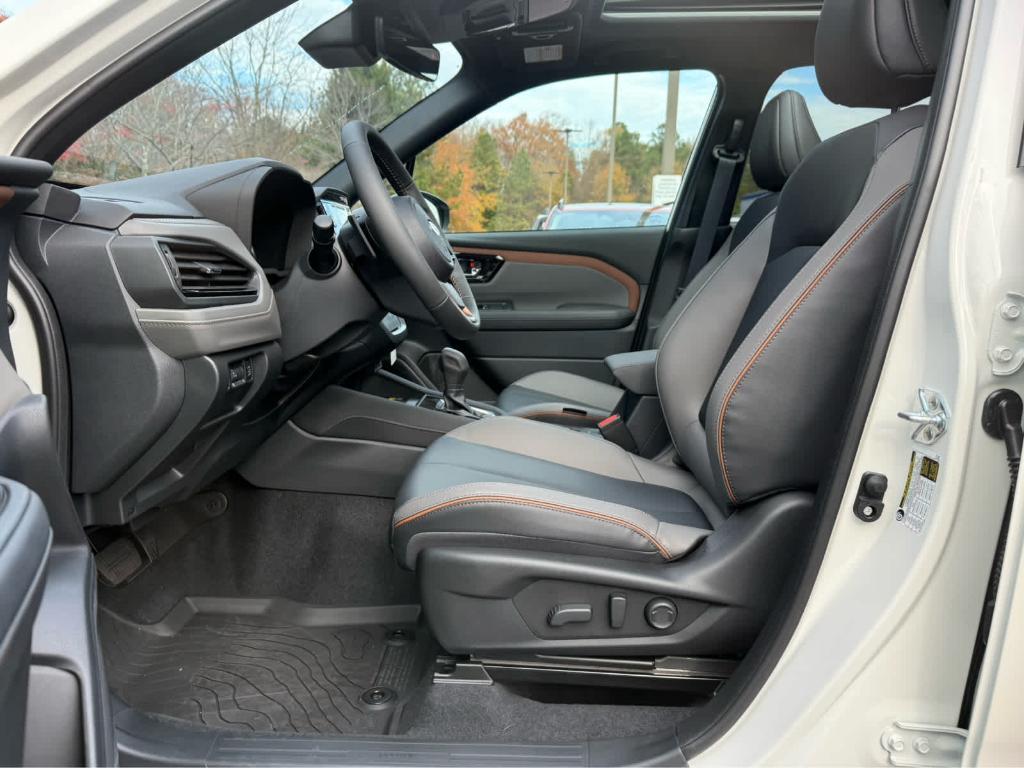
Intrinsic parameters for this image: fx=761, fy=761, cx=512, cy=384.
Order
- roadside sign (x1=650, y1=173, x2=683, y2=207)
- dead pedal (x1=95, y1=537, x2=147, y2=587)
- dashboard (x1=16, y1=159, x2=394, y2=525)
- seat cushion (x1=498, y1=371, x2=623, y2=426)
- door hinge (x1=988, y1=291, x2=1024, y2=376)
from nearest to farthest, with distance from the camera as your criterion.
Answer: door hinge (x1=988, y1=291, x2=1024, y2=376) < dashboard (x1=16, y1=159, x2=394, y2=525) < dead pedal (x1=95, y1=537, x2=147, y2=587) < seat cushion (x1=498, y1=371, x2=623, y2=426) < roadside sign (x1=650, y1=173, x2=683, y2=207)

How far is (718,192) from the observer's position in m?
2.68

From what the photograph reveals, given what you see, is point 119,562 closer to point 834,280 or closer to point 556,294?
point 834,280

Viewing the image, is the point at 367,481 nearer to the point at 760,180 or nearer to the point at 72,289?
the point at 72,289

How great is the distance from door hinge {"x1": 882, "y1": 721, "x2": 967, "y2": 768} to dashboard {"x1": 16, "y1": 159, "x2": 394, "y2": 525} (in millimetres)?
994

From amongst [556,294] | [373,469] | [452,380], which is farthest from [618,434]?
[556,294]

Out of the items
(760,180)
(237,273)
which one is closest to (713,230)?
(760,180)

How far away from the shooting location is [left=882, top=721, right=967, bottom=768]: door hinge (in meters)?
0.84

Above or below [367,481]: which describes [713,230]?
above

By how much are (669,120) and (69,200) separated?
6.92ft

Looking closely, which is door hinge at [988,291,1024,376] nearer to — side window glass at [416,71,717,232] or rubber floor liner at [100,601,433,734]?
rubber floor liner at [100,601,433,734]

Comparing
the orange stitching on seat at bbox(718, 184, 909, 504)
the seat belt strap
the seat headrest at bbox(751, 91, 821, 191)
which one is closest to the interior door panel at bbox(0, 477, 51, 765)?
the orange stitching on seat at bbox(718, 184, 909, 504)

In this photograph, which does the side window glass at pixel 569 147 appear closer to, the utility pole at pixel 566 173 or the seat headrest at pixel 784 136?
the utility pole at pixel 566 173

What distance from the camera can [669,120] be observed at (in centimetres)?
267

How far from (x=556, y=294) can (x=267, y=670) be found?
1.82m
